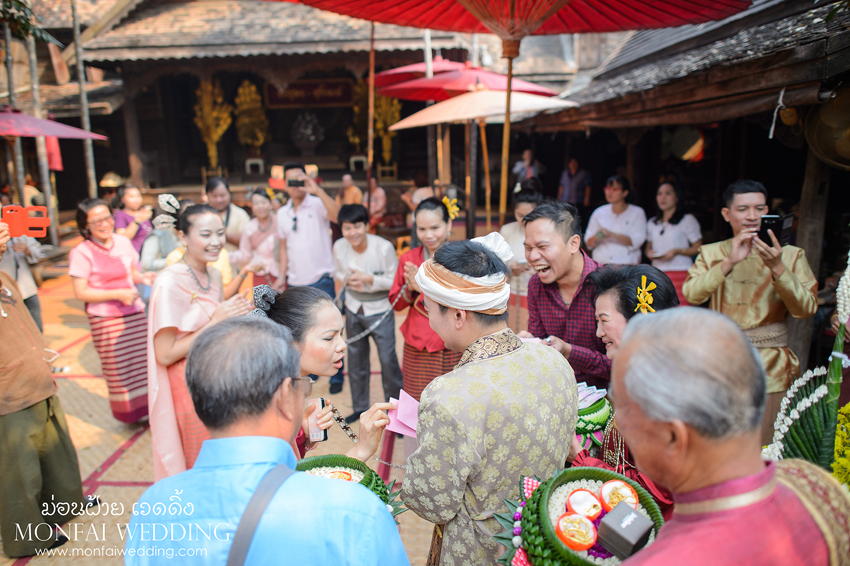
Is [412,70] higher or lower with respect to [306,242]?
higher

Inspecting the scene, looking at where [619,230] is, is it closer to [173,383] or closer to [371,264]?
[371,264]

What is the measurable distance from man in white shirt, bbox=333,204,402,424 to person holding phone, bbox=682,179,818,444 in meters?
2.31

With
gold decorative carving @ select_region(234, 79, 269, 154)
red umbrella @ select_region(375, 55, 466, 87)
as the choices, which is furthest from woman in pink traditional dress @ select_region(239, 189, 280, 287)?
gold decorative carving @ select_region(234, 79, 269, 154)

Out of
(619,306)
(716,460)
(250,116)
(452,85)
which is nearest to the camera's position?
(716,460)

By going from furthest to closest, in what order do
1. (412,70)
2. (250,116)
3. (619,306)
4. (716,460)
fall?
(250,116) → (412,70) → (619,306) → (716,460)

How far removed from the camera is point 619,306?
1.96m

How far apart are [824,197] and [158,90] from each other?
50.3 ft

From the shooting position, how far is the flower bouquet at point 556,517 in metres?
1.22

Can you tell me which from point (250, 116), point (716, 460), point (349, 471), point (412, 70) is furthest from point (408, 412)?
point (250, 116)

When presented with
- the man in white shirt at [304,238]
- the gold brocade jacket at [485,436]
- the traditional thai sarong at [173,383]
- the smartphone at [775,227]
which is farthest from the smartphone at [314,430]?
the man in white shirt at [304,238]

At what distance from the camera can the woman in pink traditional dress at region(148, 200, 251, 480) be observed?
106 inches

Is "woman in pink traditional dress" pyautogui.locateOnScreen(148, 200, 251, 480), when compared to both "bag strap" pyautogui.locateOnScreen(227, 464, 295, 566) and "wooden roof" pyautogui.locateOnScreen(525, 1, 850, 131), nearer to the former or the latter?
"bag strap" pyautogui.locateOnScreen(227, 464, 295, 566)

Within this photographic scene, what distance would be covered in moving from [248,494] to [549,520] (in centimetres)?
71

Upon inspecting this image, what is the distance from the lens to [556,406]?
63.4 inches
